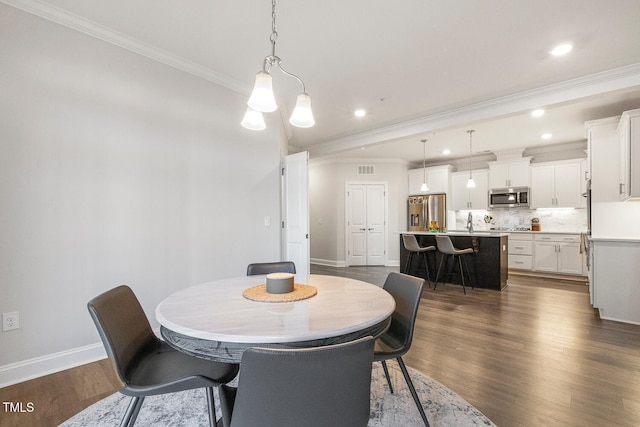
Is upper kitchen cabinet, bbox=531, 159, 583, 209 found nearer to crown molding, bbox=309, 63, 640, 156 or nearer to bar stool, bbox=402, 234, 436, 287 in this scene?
bar stool, bbox=402, 234, 436, 287

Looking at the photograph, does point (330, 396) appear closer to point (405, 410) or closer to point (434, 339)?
point (405, 410)

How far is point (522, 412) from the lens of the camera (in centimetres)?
171

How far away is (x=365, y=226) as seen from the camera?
23.5 feet

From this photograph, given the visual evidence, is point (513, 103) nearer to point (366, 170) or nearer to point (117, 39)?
point (366, 170)

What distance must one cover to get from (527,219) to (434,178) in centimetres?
217

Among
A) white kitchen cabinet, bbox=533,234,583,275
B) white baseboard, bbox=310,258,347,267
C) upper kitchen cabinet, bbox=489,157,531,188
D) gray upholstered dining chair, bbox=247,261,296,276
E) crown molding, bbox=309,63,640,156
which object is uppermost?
crown molding, bbox=309,63,640,156

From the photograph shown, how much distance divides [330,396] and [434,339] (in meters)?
2.30

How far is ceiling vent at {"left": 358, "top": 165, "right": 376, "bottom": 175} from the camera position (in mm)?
7238

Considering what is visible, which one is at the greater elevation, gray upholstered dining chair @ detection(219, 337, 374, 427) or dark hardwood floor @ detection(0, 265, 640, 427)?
gray upholstered dining chair @ detection(219, 337, 374, 427)

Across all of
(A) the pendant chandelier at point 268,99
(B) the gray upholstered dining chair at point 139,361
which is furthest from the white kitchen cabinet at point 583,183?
(B) the gray upholstered dining chair at point 139,361

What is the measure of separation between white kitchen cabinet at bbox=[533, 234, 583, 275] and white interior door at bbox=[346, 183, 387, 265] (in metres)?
3.11

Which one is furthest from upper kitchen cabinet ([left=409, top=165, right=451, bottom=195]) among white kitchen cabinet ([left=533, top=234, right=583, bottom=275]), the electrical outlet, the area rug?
the electrical outlet

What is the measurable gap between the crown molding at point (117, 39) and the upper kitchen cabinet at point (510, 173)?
5.80 m

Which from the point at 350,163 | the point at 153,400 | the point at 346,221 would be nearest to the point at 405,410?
the point at 153,400
